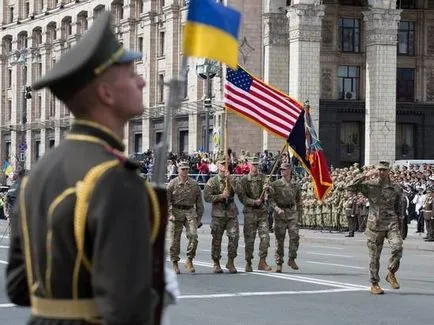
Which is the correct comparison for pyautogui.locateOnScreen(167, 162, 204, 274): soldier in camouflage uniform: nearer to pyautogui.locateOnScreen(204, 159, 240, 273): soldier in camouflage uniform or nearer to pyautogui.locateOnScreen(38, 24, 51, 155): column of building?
pyautogui.locateOnScreen(204, 159, 240, 273): soldier in camouflage uniform

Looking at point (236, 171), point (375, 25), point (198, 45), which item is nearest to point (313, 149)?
point (236, 171)

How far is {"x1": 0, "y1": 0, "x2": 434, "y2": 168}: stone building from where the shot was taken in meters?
52.4

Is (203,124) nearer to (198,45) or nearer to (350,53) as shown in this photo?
(350,53)

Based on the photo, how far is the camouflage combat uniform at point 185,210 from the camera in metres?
19.4

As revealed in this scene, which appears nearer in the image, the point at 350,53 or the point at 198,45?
the point at 198,45

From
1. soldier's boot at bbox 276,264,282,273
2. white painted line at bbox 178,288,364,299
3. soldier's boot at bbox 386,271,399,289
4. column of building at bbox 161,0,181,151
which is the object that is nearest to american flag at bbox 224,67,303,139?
soldier's boot at bbox 276,264,282,273

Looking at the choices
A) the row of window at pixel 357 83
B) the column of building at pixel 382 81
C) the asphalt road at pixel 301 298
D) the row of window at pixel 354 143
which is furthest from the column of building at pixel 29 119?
the asphalt road at pixel 301 298

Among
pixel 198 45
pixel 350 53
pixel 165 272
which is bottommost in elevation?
pixel 165 272

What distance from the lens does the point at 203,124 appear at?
2340 inches

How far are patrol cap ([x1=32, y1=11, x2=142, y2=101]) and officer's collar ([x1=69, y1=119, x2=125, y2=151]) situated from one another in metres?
0.10

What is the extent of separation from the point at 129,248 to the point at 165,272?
492 millimetres

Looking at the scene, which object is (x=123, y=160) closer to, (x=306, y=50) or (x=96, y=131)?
(x=96, y=131)

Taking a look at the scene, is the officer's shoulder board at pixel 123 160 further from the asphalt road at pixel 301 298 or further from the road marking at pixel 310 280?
the road marking at pixel 310 280

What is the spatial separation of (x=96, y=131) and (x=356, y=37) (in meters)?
54.5
